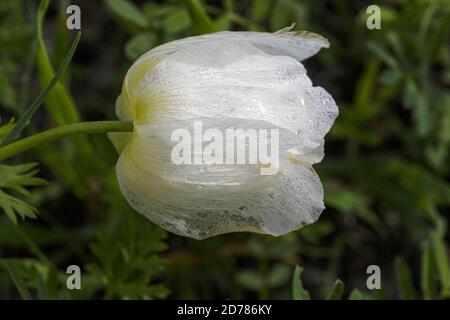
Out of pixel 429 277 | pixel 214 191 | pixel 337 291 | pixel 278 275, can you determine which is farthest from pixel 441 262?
pixel 214 191

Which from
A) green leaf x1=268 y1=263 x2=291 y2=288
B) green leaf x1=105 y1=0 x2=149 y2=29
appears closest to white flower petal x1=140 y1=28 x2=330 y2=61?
green leaf x1=105 y1=0 x2=149 y2=29

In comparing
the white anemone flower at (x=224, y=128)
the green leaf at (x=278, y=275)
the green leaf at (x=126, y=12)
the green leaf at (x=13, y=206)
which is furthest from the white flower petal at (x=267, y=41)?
the green leaf at (x=278, y=275)

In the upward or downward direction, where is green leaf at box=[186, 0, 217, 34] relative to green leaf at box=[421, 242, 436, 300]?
upward

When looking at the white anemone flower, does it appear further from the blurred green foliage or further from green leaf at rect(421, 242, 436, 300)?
green leaf at rect(421, 242, 436, 300)

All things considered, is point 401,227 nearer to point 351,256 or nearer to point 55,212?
point 351,256

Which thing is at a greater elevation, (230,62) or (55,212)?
(230,62)

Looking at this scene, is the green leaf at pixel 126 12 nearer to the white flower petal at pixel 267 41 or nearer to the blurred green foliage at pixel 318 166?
the blurred green foliage at pixel 318 166
